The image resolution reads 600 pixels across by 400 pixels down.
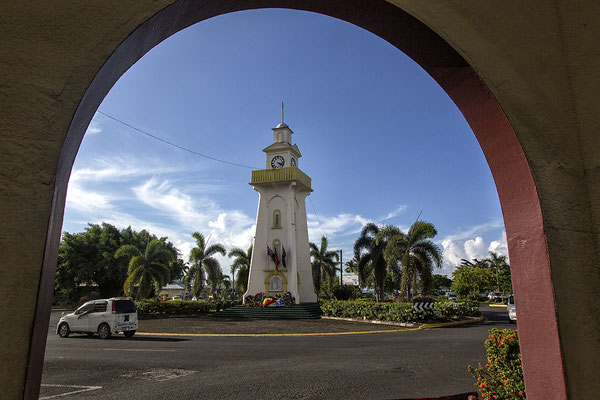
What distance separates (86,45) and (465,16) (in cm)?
250

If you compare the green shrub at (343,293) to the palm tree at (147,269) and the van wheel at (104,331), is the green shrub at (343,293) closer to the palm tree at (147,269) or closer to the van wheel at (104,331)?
the palm tree at (147,269)

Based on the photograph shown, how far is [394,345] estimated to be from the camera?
1092 centimetres

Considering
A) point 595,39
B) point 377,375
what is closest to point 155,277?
point 377,375

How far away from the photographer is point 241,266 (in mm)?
36750

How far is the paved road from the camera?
5.94m

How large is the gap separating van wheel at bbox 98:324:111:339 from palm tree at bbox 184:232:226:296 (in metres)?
19.0

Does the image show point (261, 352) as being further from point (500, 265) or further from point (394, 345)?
point (500, 265)

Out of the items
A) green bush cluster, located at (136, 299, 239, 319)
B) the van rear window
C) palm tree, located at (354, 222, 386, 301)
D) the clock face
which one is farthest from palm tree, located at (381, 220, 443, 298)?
the van rear window

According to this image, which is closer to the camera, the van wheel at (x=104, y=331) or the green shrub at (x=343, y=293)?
the van wheel at (x=104, y=331)

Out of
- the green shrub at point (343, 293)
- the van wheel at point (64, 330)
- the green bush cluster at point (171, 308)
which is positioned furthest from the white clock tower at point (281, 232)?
the van wheel at point (64, 330)

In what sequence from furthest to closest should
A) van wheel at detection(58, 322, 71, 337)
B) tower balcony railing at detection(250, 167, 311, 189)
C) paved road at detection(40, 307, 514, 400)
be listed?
tower balcony railing at detection(250, 167, 311, 189), van wheel at detection(58, 322, 71, 337), paved road at detection(40, 307, 514, 400)

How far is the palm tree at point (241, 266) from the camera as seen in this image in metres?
36.0

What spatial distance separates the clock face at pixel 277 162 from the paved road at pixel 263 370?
20779mm

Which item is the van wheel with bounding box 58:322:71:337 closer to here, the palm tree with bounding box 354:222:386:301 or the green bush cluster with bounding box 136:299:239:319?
the green bush cluster with bounding box 136:299:239:319
